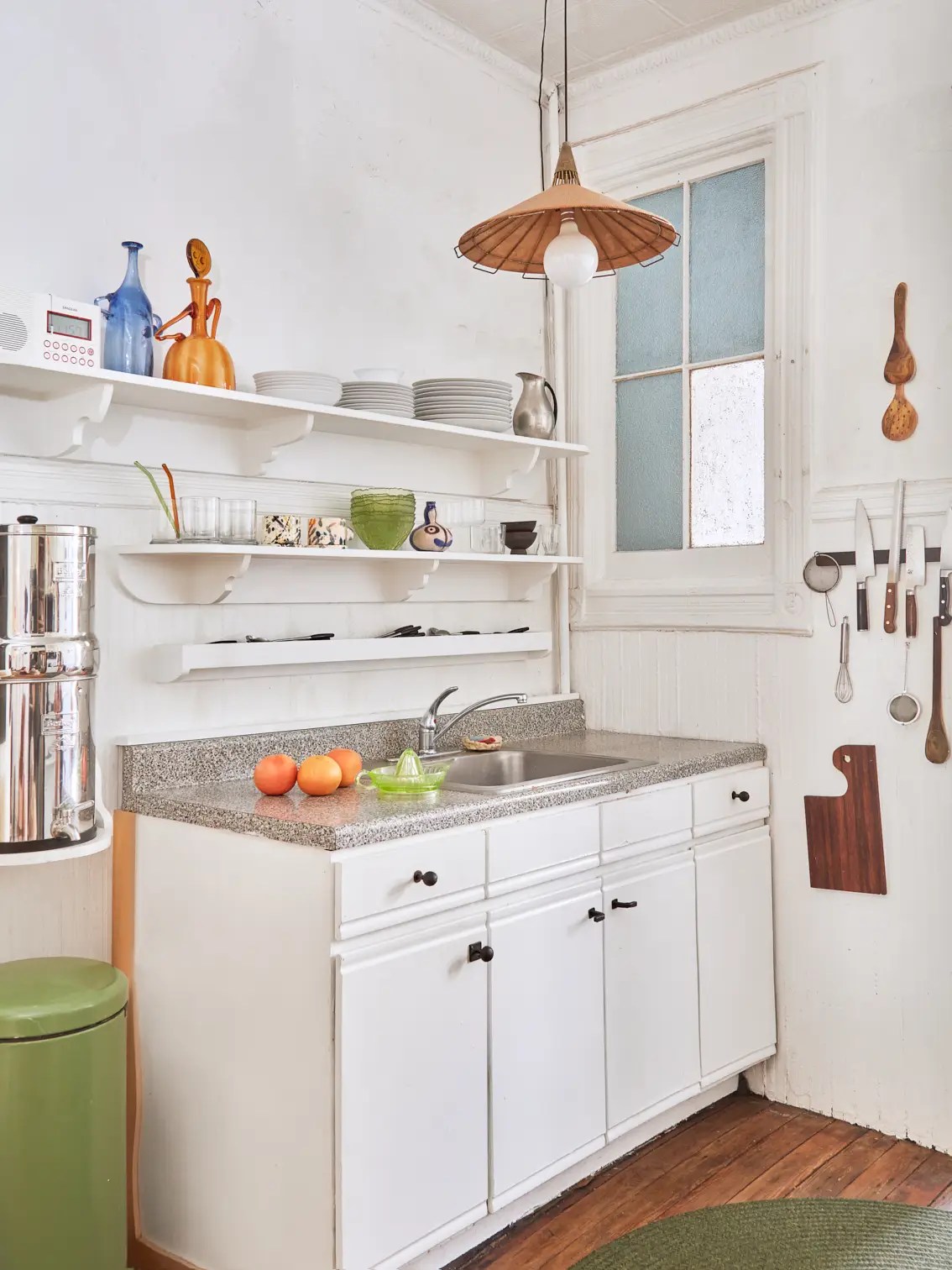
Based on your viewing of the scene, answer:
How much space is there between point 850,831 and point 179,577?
185 centimetres

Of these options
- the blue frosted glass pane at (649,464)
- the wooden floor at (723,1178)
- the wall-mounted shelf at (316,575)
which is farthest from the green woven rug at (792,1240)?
the blue frosted glass pane at (649,464)

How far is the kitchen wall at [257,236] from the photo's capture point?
239cm

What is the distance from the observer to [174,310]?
2.62m

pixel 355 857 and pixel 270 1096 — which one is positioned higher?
pixel 355 857

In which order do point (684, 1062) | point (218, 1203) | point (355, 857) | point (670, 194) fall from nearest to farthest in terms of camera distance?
point (355, 857) < point (218, 1203) < point (684, 1062) < point (670, 194)

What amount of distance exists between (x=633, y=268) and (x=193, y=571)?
5.91ft

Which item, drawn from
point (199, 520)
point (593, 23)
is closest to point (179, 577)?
point (199, 520)

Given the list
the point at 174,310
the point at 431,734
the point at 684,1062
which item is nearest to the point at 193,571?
the point at 174,310

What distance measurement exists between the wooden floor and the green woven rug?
0.20 ft

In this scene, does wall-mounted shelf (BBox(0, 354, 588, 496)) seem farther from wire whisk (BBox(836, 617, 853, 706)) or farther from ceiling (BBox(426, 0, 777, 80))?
ceiling (BBox(426, 0, 777, 80))

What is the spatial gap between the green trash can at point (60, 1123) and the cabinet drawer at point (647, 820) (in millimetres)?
1145

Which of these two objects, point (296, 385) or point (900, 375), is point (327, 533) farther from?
point (900, 375)

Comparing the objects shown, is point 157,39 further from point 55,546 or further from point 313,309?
point 55,546

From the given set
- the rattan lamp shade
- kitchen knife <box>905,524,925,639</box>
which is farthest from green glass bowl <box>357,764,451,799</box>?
kitchen knife <box>905,524,925,639</box>
